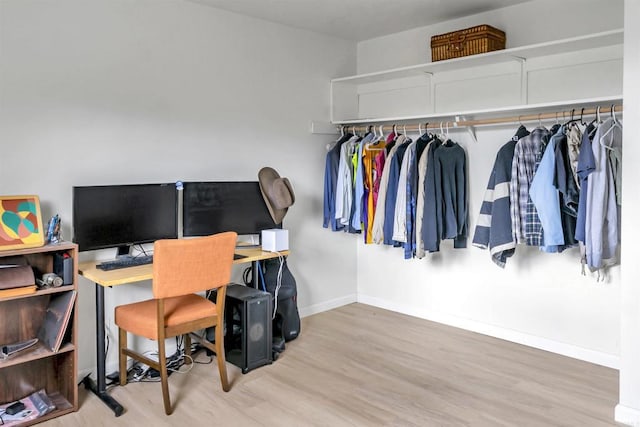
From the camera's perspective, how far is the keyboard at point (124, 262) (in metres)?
3.08

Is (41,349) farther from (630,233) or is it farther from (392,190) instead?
(630,233)

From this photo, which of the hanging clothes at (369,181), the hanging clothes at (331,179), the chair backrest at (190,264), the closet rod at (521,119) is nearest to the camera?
the chair backrest at (190,264)

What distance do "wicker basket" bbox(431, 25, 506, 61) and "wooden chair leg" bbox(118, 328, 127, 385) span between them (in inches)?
113

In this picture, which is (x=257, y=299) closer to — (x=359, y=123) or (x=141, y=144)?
(x=141, y=144)

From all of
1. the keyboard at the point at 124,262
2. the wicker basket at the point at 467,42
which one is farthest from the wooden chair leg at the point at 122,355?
the wicker basket at the point at 467,42

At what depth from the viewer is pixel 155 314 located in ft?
9.73

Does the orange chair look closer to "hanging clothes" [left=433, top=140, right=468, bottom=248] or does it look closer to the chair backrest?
the chair backrest

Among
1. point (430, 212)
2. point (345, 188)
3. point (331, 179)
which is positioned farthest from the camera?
point (331, 179)

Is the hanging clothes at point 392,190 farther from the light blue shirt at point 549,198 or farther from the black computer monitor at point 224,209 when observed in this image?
the light blue shirt at point 549,198

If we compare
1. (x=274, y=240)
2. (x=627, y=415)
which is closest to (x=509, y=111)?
(x=274, y=240)

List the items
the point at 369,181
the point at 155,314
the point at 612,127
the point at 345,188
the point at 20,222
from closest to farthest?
the point at 20,222
the point at 155,314
the point at 612,127
the point at 369,181
the point at 345,188

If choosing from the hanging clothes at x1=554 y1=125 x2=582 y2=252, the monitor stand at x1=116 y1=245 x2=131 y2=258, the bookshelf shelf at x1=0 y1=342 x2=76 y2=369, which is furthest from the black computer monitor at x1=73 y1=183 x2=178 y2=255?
the hanging clothes at x1=554 y1=125 x2=582 y2=252

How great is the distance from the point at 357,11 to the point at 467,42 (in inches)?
32.5

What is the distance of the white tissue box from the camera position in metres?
3.69
